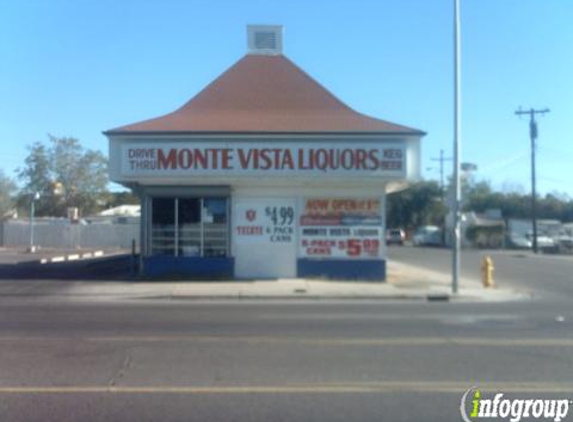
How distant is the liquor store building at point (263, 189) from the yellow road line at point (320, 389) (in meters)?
Result: 16.3

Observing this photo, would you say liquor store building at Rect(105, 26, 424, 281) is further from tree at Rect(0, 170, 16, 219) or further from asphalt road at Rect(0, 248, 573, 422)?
tree at Rect(0, 170, 16, 219)

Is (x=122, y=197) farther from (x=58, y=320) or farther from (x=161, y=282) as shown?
(x=58, y=320)

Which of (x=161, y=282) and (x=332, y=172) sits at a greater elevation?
(x=332, y=172)

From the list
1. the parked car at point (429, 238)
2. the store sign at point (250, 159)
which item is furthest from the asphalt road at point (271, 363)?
the parked car at point (429, 238)

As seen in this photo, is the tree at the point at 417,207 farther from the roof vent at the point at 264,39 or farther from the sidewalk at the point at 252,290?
the sidewalk at the point at 252,290

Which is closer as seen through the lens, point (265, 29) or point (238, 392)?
point (238, 392)

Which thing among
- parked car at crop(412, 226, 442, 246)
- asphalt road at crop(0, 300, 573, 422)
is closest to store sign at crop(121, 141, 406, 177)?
asphalt road at crop(0, 300, 573, 422)

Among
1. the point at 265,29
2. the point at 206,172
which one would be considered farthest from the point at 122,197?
the point at 206,172

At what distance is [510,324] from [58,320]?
8235mm

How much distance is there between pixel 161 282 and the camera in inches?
953

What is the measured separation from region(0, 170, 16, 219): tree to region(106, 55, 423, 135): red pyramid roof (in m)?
57.4

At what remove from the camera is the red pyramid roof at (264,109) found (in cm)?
2528

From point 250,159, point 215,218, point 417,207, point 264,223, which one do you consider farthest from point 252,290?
point 417,207

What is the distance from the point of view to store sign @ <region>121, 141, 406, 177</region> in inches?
964
